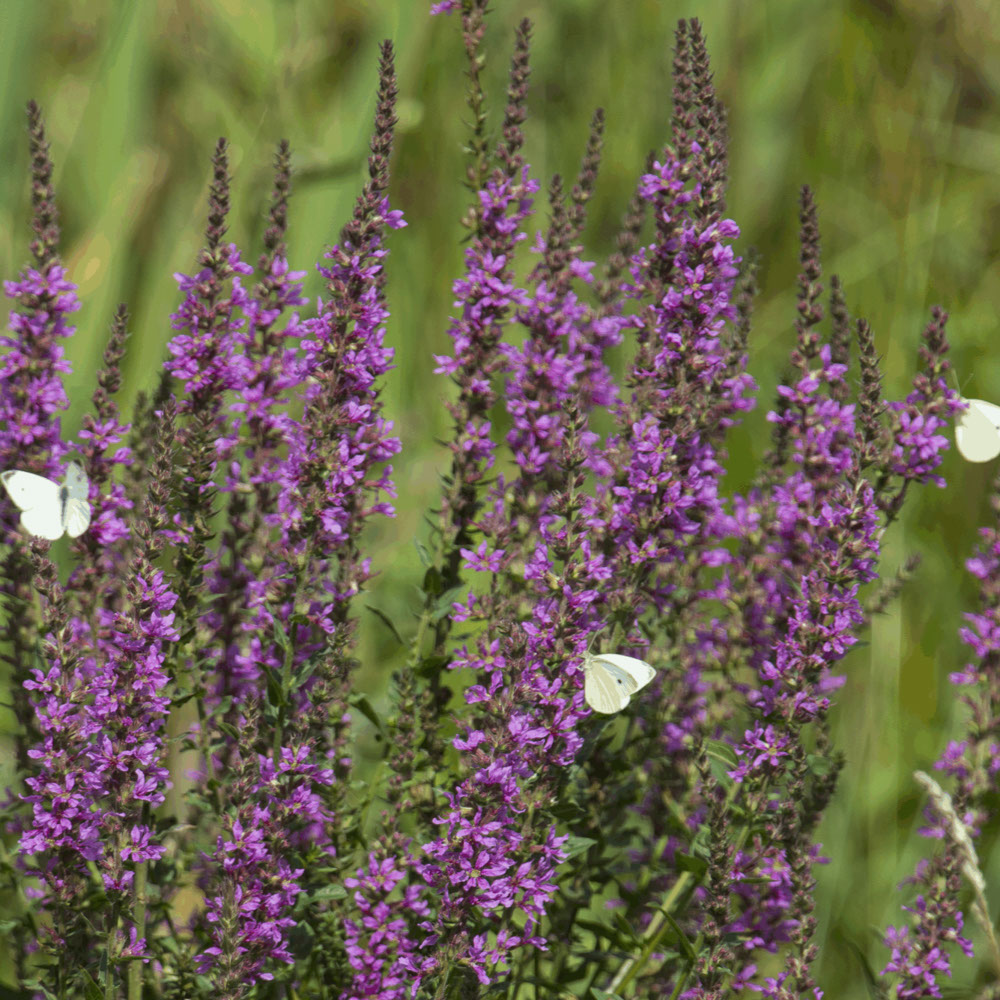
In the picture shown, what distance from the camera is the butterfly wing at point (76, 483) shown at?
343 centimetres

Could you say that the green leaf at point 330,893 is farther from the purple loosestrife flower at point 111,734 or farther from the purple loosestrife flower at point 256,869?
the purple loosestrife flower at point 111,734

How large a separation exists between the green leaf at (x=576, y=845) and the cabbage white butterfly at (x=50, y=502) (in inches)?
58.1

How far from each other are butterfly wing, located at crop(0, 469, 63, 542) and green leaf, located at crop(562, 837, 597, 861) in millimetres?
1478

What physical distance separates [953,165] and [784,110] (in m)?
1.22

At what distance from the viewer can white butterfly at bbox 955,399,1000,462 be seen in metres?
3.88

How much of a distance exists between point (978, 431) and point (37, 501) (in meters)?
2.74

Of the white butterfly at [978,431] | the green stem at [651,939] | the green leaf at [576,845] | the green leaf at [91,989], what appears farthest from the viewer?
the white butterfly at [978,431]

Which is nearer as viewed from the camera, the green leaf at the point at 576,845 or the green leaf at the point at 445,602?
the green leaf at the point at 576,845

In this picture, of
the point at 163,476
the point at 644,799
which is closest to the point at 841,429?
the point at 644,799

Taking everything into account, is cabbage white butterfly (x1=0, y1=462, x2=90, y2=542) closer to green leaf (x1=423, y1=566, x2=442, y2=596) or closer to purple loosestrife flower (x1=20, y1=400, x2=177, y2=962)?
purple loosestrife flower (x1=20, y1=400, x2=177, y2=962)

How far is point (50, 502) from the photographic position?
3.32m

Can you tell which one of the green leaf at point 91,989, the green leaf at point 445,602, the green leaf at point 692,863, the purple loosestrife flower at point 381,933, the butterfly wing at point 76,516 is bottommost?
the green leaf at point 91,989

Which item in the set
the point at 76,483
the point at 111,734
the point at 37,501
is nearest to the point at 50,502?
the point at 37,501

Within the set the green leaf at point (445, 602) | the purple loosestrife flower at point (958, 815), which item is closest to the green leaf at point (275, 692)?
the green leaf at point (445, 602)
